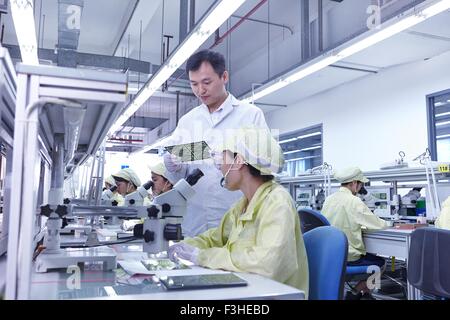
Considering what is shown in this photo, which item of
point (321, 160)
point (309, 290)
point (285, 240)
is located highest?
point (321, 160)

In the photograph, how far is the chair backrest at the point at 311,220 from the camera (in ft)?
10.1

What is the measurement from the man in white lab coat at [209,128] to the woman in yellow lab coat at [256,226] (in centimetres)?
37

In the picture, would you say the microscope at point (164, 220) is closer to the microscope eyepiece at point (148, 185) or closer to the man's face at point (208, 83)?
the man's face at point (208, 83)

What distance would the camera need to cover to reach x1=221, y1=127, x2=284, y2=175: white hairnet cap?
1.39m

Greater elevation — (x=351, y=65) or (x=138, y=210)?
(x=351, y=65)

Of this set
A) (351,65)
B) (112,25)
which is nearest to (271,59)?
(351,65)

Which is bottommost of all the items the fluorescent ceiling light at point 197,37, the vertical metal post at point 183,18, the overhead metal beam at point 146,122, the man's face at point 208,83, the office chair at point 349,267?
the office chair at point 349,267

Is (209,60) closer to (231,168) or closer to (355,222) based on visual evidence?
(231,168)

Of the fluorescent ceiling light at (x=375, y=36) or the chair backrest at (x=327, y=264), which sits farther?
the fluorescent ceiling light at (x=375, y=36)

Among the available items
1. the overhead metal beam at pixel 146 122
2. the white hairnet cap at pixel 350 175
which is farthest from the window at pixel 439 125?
the overhead metal beam at pixel 146 122

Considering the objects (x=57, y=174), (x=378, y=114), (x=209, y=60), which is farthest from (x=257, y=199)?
(x=378, y=114)
